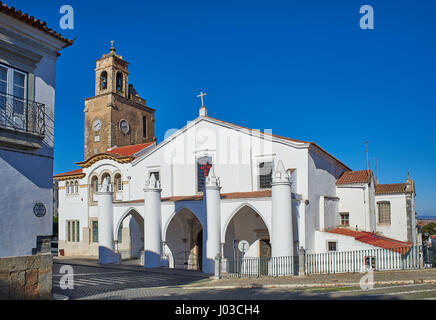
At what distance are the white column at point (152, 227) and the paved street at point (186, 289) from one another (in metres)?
0.99

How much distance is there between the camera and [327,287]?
43.1 ft

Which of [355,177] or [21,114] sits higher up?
[21,114]

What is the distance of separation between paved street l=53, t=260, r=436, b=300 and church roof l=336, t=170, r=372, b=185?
12.6m

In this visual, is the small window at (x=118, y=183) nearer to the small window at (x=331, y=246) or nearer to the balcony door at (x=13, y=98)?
the small window at (x=331, y=246)

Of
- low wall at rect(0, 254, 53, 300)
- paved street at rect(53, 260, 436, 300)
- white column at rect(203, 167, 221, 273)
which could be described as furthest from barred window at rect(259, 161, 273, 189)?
low wall at rect(0, 254, 53, 300)

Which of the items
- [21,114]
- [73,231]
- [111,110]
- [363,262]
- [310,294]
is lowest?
[363,262]

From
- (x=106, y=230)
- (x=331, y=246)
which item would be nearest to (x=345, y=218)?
(x=331, y=246)

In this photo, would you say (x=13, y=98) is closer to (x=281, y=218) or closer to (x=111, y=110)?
(x=281, y=218)

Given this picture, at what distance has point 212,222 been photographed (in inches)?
825

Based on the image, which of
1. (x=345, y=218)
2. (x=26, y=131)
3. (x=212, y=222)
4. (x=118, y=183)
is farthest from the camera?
(x=118, y=183)

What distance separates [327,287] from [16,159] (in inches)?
→ 409

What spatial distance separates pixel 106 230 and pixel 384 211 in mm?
19149
